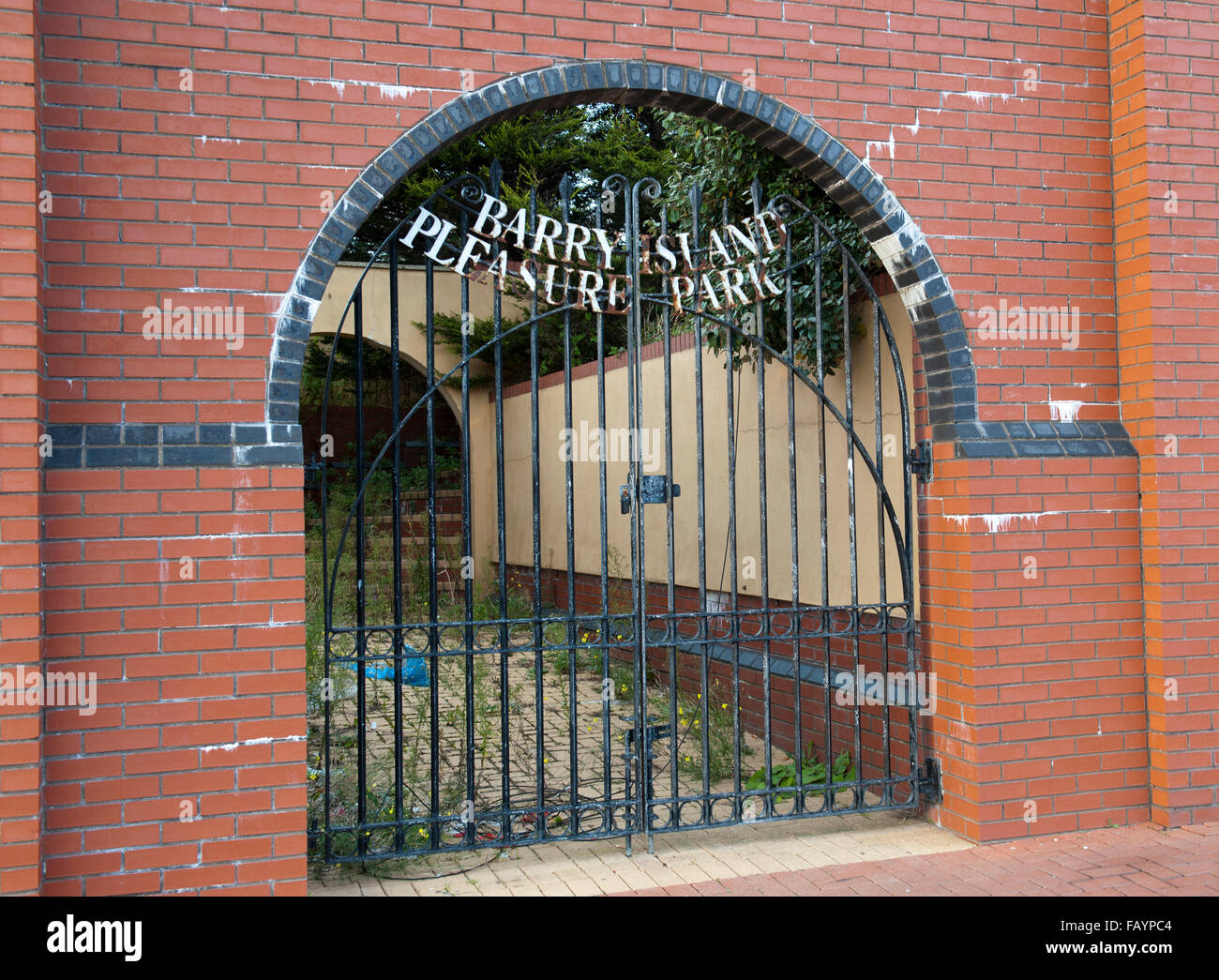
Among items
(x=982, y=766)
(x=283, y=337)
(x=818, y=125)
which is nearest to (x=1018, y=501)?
(x=982, y=766)

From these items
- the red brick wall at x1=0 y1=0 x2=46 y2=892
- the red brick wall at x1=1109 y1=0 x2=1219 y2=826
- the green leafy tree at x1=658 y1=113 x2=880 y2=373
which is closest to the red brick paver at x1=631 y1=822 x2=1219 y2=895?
the red brick wall at x1=1109 y1=0 x2=1219 y2=826

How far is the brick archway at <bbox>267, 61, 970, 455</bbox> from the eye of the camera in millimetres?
3934

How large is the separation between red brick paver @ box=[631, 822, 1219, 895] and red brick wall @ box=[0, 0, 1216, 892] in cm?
18

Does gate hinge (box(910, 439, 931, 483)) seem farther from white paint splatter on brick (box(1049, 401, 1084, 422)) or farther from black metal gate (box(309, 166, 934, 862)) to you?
white paint splatter on brick (box(1049, 401, 1084, 422))

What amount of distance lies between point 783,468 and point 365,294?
26.5ft

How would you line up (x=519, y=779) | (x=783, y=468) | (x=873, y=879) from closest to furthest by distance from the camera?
(x=873, y=879) < (x=519, y=779) < (x=783, y=468)

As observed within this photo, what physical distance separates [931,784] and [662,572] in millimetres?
4404

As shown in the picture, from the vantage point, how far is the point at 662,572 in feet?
30.2

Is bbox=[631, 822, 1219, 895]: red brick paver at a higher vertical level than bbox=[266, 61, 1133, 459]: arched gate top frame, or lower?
lower

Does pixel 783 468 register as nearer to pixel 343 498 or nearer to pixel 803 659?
pixel 803 659

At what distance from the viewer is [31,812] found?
10.9ft

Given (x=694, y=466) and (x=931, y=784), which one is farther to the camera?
(x=694, y=466)

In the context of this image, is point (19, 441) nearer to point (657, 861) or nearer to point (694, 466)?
point (657, 861)

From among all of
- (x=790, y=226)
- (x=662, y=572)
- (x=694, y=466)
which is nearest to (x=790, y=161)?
(x=790, y=226)
